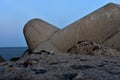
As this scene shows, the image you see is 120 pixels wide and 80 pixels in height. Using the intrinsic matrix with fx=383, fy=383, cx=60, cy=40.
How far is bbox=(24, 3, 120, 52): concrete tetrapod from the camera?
42.6 feet

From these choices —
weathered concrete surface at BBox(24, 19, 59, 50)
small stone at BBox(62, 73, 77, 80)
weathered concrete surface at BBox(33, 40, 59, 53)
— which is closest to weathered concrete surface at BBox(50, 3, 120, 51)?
weathered concrete surface at BBox(33, 40, 59, 53)

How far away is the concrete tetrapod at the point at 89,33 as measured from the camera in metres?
13.0

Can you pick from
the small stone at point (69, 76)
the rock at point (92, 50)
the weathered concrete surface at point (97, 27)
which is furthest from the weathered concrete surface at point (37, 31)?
the small stone at point (69, 76)

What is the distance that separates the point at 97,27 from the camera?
13102 mm

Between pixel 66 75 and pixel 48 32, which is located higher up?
pixel 48 32

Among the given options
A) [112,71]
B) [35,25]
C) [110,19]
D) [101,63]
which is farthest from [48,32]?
[112,71]

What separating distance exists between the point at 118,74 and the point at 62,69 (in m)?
1.08

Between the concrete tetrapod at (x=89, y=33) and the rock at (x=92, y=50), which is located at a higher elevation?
the concrete tetrapod at (x=89, y=33)

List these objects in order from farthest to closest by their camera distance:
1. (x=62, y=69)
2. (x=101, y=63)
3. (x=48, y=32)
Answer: (x=48, y=32), (x=101, y=63), (x=62, y=69)

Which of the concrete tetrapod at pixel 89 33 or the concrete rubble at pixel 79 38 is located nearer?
the concrete rubble at pixel 79 38

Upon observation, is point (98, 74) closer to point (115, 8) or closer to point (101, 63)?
point (101, 63)

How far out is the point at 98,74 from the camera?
6094mm

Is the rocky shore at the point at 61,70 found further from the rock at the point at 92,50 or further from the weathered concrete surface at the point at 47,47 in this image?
the weathered concrete surface at the point at 47,47

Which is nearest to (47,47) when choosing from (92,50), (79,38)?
(79,38)
